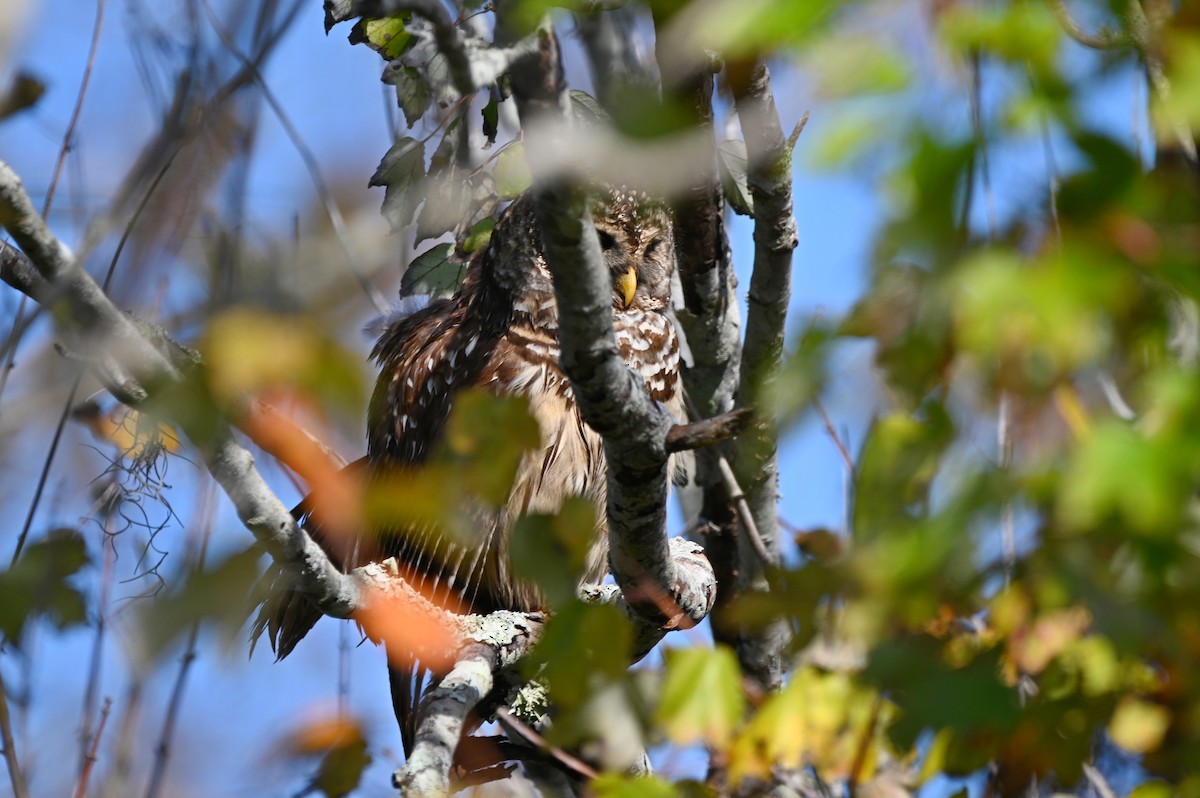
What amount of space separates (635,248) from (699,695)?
2.70m

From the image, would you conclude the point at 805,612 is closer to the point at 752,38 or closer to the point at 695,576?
the point at 752,38

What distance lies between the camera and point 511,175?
2762 millimetres

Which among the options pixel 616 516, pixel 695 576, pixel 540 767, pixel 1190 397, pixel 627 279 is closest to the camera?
pixel 1190 397

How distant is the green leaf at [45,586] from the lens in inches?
64.5

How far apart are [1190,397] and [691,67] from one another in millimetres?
1366

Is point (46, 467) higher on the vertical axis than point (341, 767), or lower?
higher

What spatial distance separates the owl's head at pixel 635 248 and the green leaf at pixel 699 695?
8.00ft

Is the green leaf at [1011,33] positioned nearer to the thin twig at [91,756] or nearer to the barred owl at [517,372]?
the thin twig at [91,756]

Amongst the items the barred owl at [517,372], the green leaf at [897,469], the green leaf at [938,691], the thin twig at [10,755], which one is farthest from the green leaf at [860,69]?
the barred owl at [517,372]

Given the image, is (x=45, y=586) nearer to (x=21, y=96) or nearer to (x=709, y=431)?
(x=21, y=96)

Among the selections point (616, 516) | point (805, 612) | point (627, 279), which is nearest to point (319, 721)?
point (616, 516)

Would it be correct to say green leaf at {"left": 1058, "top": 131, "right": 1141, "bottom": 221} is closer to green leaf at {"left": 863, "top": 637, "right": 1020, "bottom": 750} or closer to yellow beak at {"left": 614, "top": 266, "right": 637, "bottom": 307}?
green leaf at {"left": 863, "top": 637, "right": 1020, "bottom": 750}

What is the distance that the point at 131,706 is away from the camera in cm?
194

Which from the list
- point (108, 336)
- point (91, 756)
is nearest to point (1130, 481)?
point (108, 336)
